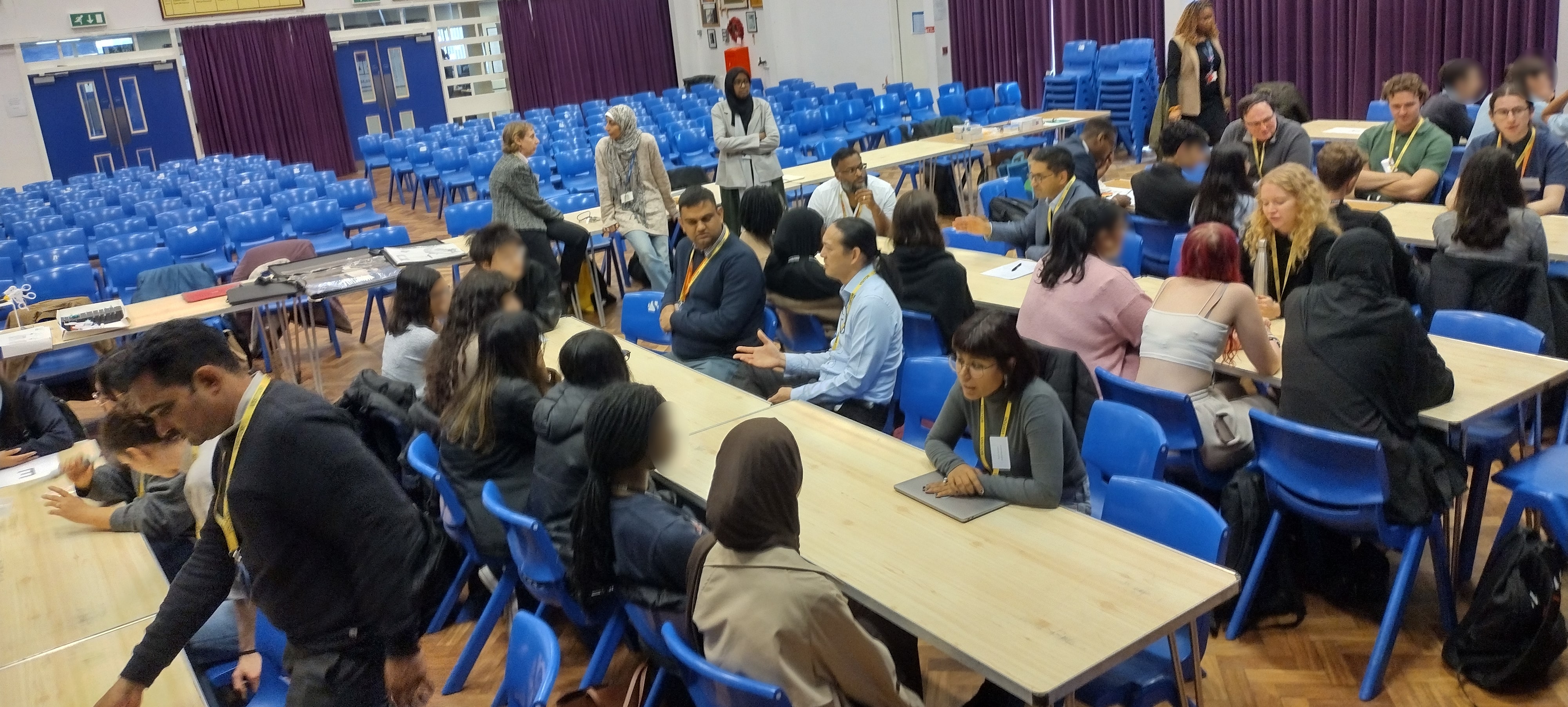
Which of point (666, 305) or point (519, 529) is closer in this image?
point (519, 529)

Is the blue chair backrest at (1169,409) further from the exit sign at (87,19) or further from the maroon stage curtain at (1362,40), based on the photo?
the exit sign at (87,19)

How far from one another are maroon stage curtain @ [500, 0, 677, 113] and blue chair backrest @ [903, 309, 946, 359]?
49.0 feet

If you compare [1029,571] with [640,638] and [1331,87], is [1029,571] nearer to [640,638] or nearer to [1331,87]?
[640,638]

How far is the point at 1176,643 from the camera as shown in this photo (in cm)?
252

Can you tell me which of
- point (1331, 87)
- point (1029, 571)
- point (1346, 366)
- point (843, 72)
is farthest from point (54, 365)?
point (843, 72)

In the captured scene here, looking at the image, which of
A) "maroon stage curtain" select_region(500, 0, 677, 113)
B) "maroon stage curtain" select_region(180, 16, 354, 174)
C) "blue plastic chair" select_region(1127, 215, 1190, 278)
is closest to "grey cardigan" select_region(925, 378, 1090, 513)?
"blue plastic chair" select_region(1127, 215, 1190, 278)

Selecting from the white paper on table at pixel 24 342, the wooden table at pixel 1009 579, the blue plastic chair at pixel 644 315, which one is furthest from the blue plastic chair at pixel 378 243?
the wooden table at pixel 1009 579

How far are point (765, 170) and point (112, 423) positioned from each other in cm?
537

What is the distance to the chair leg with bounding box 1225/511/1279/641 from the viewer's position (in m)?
3.43

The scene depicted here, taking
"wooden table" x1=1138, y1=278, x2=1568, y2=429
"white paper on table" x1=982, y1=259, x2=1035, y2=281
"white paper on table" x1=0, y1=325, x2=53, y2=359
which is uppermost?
"white paper on table" x1=0, y1=325, x2=53, y2=359

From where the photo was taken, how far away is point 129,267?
8062mm

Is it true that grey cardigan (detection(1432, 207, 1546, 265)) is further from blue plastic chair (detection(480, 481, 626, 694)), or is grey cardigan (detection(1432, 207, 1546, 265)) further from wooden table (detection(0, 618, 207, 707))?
wooden table (detection(0, 618, 207, 707))

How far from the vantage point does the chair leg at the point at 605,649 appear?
324 centimetres

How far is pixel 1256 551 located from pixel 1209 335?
0.67 metres
